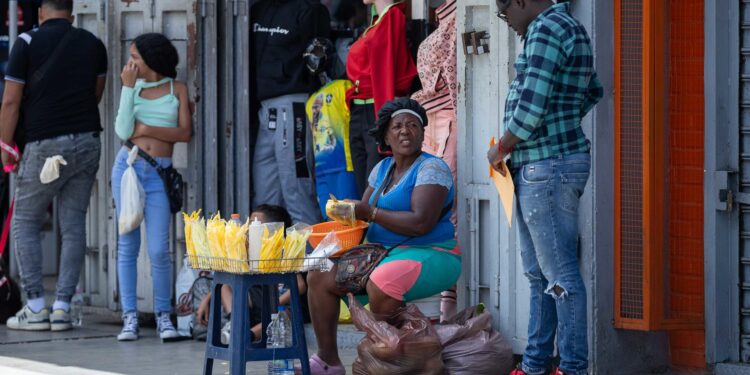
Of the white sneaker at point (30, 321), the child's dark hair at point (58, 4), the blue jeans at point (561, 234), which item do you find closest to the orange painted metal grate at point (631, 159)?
the blue jeans at point (561, 234)

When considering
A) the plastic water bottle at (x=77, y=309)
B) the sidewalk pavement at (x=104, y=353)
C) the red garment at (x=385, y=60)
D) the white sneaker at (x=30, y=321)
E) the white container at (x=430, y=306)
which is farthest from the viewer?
the plastic water bottle at (x=77, y=309)

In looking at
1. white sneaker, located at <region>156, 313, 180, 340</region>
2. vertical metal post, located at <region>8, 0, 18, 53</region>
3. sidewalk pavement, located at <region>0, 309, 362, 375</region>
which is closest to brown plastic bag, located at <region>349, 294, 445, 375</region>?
sidewalk pavement, located at <region>0, 309, 362, 375</region>

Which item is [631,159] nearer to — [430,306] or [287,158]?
[430,306]

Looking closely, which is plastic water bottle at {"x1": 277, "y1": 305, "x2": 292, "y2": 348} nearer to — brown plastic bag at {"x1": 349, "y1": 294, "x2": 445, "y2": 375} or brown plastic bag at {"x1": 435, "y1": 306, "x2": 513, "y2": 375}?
brown plastic bag at {"x1": 349, "y1": 294, "x2": 445, "y2": 375}

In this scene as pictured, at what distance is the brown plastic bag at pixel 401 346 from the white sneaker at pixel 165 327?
6.94 feet

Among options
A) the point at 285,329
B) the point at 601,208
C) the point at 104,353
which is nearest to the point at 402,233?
the point at 285,329

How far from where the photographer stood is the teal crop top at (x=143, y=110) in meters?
8.21

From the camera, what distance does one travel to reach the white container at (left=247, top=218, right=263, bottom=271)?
5.77 metres

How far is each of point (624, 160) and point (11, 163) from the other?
4206 mm

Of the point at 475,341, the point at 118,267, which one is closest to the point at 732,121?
the point at 475,341

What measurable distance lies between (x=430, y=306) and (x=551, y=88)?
6.47ft

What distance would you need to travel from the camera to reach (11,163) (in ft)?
28.6

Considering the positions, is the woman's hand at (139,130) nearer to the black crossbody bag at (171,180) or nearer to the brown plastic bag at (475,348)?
the black crossbody bag at (171,180)

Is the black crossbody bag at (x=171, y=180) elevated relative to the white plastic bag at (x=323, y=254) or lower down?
elevated
